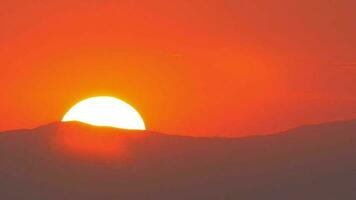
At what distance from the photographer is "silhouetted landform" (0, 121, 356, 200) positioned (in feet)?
136

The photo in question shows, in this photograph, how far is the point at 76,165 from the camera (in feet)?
150

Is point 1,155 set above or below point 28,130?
below

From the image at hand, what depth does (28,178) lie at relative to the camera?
4344 cm

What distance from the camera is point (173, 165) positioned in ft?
157

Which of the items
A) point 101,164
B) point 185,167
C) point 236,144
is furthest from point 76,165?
point 236,144

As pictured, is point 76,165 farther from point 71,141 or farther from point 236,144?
point 236,144

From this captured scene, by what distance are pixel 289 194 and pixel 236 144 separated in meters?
10.9

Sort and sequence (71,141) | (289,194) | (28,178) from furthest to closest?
(71,141)
(28,178)
(289,194)

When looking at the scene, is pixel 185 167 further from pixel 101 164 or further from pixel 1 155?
pixel 1 155

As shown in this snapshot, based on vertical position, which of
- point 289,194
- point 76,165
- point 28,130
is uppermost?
point 28,130

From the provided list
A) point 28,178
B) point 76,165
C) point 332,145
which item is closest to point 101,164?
point 76,165

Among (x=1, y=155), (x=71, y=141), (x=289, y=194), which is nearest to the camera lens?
(x=289, y=194)

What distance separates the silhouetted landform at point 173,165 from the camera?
4156cm

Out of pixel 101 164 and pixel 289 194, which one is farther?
pixel 101 164
